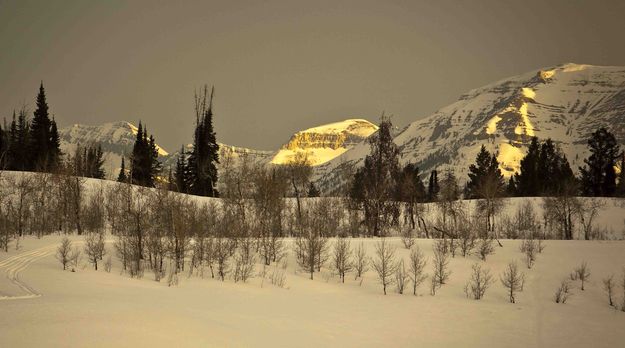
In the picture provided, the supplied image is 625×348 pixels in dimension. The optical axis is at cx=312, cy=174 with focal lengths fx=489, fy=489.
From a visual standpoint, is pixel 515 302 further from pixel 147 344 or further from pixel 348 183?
pixel 348 183

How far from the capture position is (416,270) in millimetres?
30344

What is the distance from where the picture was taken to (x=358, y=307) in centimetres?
2553

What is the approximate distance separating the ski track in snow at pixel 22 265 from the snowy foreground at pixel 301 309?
0.05 meters

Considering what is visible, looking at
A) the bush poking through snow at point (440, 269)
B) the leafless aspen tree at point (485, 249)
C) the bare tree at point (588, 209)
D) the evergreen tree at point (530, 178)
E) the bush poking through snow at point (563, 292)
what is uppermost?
the evergreen tree at point (530, 178)

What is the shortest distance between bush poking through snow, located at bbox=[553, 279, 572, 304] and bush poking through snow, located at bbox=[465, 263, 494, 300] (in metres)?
3.77

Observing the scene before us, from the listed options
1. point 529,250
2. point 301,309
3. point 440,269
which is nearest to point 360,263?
point 440,269

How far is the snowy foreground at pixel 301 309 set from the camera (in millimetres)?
13625

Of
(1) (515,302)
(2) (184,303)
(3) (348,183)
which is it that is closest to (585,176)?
(3) (348,183)

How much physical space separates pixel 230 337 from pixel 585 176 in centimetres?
6855

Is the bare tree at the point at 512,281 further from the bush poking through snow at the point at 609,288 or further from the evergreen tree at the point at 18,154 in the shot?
the evergreen tree at the point at 18,154


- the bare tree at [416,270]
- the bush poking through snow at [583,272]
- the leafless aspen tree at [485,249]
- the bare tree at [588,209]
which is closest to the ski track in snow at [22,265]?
the bare tree at [416,270]

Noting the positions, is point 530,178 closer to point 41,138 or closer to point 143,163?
point 143,163

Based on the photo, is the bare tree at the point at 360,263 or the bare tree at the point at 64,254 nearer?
the bare tree at the point at 64,254

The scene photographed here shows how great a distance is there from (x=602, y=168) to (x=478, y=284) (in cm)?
5020
